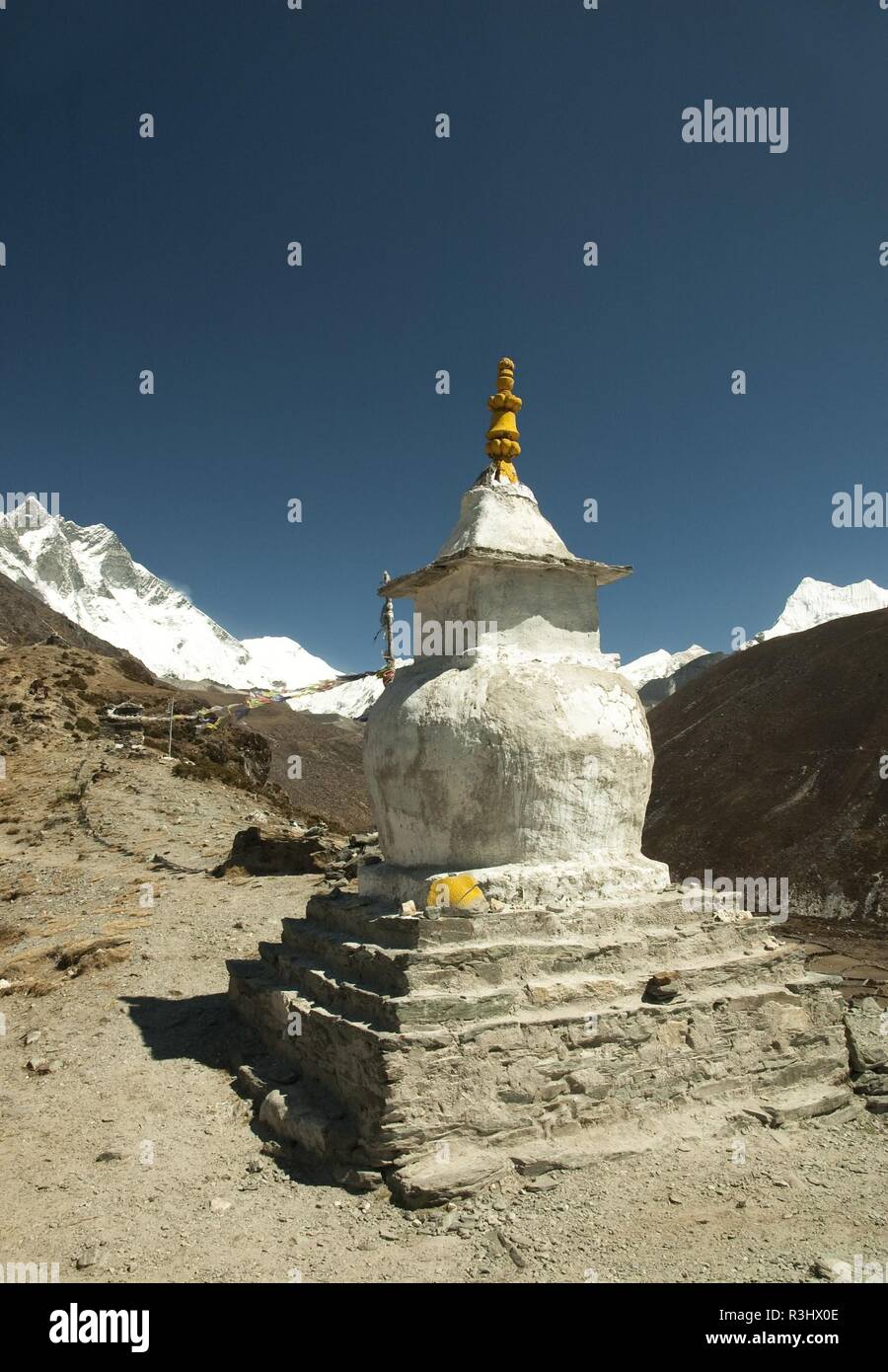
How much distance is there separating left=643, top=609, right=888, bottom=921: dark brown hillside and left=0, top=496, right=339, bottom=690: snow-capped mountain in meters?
72.9

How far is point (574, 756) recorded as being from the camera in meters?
6.91

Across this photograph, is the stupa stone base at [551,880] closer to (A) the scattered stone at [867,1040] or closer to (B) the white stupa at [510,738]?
(B) the white stupa at [510,738]

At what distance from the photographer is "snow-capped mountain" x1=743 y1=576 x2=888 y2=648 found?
206 feet

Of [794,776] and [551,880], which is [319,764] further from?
[551,880]

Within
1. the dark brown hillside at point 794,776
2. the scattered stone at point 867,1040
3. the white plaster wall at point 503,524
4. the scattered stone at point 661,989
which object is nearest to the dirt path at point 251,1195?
the scattered stone at point 867,1040

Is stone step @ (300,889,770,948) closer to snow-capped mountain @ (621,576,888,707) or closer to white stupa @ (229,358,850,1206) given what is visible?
white stupa @ (229,358,850,1206)

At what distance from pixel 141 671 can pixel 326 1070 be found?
2796cm

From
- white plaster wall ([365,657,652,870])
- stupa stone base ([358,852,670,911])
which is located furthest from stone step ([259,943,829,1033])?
white plaster wall ([365,657,652,870])

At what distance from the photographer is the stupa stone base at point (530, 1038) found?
5328 mm

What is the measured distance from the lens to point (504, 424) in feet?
27.9

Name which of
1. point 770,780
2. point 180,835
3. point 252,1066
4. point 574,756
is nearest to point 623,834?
point 574,756

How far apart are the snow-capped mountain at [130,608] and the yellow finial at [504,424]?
88441 mm

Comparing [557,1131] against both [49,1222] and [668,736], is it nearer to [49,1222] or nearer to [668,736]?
[49,1222]

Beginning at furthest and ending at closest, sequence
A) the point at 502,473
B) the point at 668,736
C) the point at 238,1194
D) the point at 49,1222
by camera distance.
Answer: the point at 668,736, the point at 502,473, the point at 238,1194, the point at 49,1222
